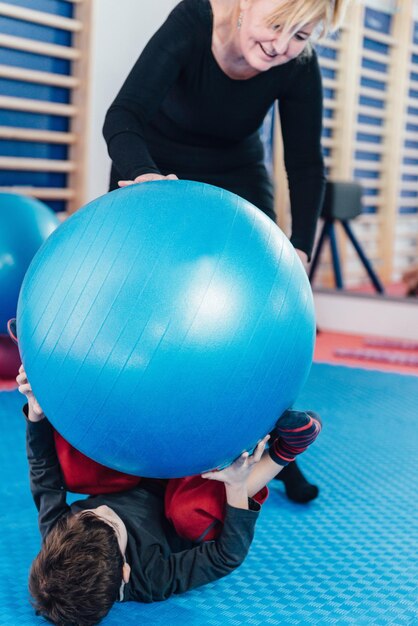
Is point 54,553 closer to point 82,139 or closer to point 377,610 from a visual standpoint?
point 377,610

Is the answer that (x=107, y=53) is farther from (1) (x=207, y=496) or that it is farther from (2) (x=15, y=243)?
(1) (x=207, y=496)

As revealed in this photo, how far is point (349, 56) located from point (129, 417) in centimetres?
499

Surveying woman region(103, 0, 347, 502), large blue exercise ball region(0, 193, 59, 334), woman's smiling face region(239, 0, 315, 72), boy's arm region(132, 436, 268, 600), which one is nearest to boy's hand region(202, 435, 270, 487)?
boy's arm region(132, 436, 268, 600)

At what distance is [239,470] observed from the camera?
160cm

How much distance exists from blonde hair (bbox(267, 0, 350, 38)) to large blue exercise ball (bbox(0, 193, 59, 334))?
5.02 ft

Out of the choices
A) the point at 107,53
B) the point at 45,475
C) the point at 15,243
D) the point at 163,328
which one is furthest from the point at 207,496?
the point at 107,53

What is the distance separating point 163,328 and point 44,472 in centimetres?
55

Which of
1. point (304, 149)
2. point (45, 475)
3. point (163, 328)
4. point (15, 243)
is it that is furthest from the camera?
point (15, 243)

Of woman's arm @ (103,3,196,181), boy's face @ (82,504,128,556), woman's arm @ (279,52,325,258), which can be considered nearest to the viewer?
boy's face @ (82,504,128,556)

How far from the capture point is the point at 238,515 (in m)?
1.63

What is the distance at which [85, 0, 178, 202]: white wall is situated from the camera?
171 inches

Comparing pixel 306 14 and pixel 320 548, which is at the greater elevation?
pixel 306 14

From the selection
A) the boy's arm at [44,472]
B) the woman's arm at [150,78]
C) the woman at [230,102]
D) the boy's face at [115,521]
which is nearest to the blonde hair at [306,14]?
the woman at [230,102]

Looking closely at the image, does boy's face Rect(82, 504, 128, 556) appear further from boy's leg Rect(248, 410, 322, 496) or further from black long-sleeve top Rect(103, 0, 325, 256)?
black long-sleeve top Rect(103, 0, 325, 256)
